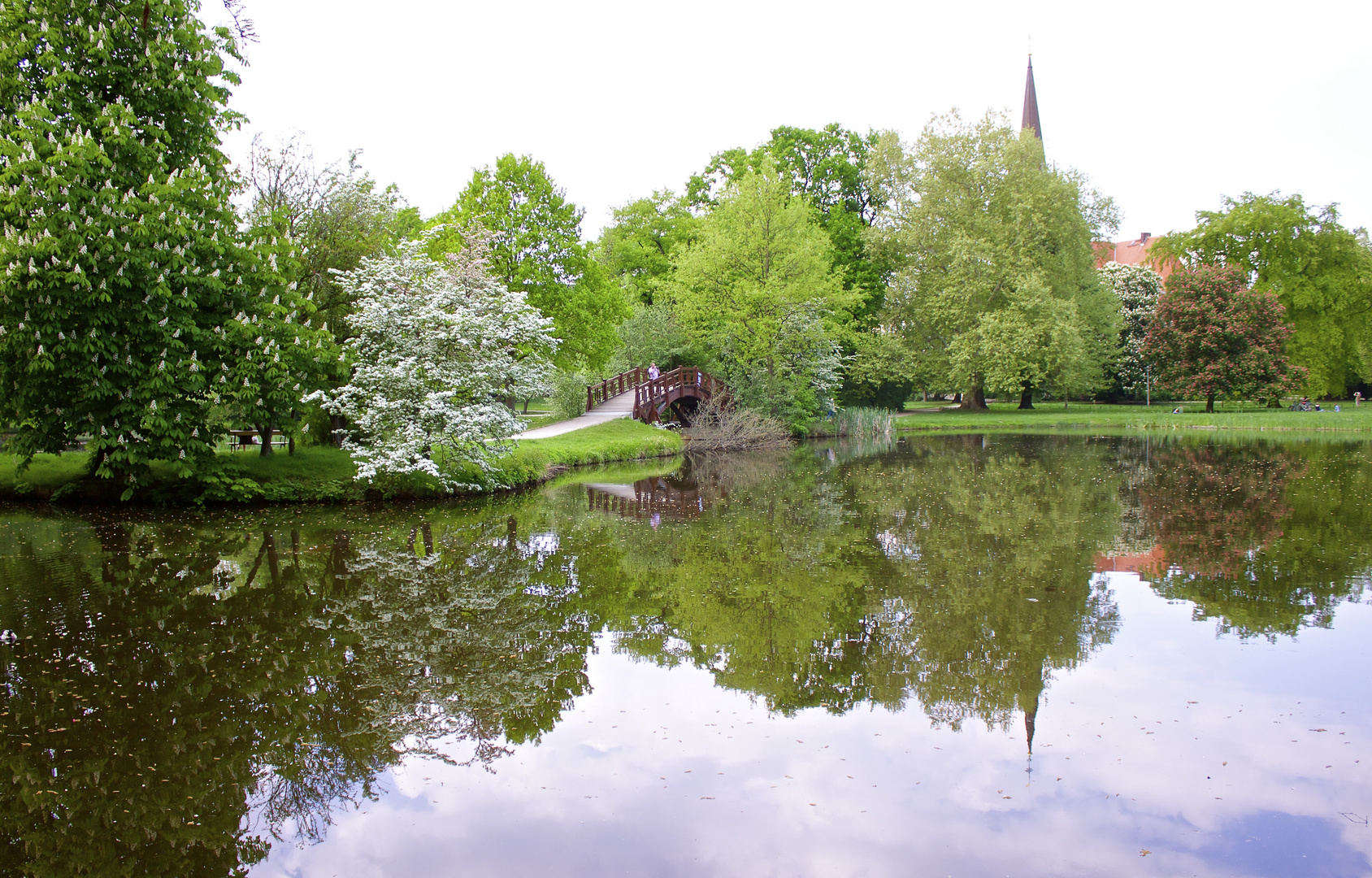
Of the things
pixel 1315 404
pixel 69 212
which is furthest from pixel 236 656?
pixel 1315 404

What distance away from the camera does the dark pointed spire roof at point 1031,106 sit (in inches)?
2126

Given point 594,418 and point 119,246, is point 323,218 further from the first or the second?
point 594,418

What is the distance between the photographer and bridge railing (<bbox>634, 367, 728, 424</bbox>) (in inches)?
1161

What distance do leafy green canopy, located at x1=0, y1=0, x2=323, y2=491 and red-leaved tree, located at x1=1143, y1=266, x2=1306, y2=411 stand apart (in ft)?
137

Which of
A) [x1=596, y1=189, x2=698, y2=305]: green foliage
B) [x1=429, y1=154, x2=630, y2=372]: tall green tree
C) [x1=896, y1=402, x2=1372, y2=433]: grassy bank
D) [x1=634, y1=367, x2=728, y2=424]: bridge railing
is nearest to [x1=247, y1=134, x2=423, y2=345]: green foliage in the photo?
[x1=429, y1=154, x2=630, y2=372]: tall green tree

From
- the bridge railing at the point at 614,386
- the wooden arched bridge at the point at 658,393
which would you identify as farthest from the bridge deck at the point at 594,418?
the bridge railing at the point at 614,386

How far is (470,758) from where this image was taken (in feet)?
16.6

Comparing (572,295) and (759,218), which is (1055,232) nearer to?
(759,218)

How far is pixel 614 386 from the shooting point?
3222 cm

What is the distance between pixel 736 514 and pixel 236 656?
853cm

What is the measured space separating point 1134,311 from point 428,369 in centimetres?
4812

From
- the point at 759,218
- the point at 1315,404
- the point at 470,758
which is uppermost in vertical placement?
the point at 759,218

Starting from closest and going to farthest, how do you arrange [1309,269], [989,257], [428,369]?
[428,369]
[989,257]
[1309,269]

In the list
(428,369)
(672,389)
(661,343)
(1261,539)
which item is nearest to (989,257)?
(661,343)
